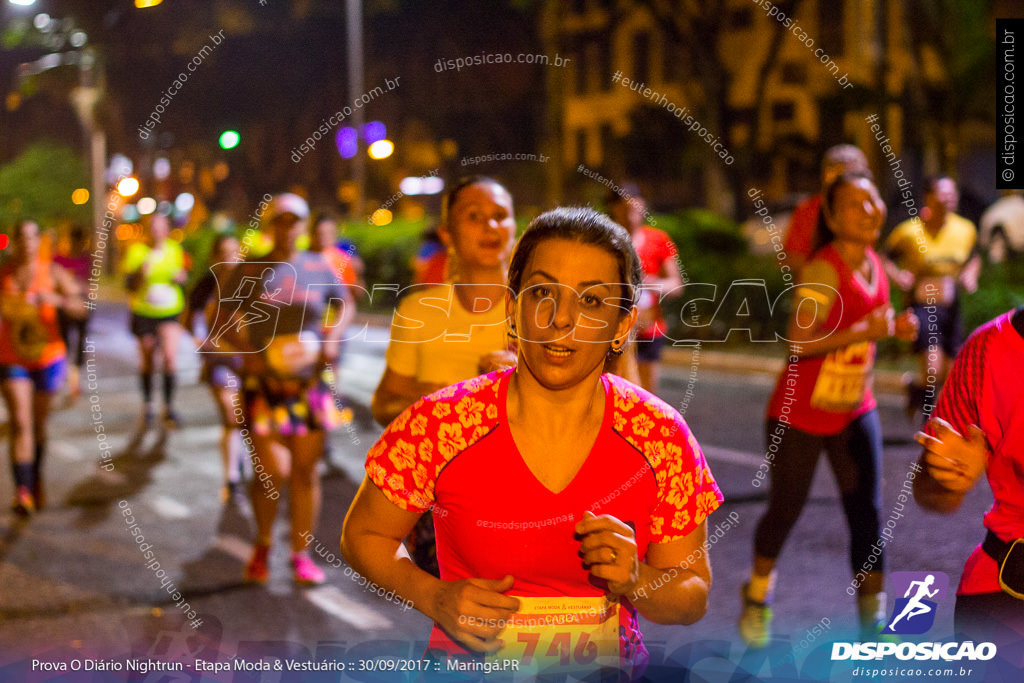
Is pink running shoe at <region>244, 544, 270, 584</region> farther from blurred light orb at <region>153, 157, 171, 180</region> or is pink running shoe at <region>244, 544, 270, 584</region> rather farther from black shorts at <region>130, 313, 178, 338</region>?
blurred light orb at <region>153, 157, 171, 180</region>

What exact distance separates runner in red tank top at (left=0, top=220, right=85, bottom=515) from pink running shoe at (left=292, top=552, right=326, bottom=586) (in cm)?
220

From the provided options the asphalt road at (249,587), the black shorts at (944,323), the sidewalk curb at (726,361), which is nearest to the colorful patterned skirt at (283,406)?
the asphalt road at (249,587)

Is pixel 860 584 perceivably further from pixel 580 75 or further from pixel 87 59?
pixel 580 75

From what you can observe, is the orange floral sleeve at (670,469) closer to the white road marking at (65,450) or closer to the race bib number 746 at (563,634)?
the race bib number 746 at (563,634)

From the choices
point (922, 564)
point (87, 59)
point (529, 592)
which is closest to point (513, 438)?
point (529, 592)

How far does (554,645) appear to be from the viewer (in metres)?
2.02

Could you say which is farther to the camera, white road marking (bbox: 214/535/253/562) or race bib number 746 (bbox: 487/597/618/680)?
white road marking (bbox: 214/535/253/562)

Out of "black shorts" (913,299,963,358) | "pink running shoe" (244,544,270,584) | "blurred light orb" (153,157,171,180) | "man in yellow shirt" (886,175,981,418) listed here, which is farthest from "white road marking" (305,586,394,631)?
"blurred light orb" (153,157,171,180)

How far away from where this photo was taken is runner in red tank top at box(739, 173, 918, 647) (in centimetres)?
381

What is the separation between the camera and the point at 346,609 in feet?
15.0

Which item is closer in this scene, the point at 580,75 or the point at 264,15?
the point at 264,15

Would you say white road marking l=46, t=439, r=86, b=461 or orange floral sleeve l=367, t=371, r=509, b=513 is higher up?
orange floral sleeve l=367, t=371, r=509, b=513

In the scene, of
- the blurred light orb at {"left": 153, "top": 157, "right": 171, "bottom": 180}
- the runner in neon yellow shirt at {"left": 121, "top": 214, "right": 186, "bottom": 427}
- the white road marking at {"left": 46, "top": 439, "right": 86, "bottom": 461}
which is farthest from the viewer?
the blurred light orb at {"left": 153, "top": 157, "right": 171, "bottom": 180}

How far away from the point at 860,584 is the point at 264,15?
155 inches
